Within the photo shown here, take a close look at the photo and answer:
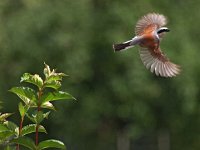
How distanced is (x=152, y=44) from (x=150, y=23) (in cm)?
25

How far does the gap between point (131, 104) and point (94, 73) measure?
46.9 inches

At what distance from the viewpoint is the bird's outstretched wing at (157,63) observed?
3.16m

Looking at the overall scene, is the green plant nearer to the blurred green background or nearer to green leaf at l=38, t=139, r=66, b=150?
green leaf at l=38, t=139, r=66, b=150

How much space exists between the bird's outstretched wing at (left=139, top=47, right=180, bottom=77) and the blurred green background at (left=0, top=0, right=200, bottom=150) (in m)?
13.6

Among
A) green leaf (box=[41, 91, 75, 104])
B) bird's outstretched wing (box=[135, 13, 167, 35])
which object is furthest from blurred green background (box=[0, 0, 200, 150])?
green leaf (box=[41, 91, 75, 104])

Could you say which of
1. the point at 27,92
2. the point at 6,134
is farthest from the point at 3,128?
the point at 27,92

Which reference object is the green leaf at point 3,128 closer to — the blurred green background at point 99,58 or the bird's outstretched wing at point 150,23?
the bird's outstretched wing at point 150,23

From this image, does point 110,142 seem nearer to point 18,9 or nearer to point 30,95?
point 18,9

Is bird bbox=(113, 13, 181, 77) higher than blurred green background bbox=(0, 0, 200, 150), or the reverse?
blurred green background bbox=(0, 0, 200, 150)

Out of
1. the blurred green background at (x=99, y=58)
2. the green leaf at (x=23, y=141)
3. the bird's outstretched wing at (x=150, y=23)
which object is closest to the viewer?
the green leaf at (x=23, y=141)

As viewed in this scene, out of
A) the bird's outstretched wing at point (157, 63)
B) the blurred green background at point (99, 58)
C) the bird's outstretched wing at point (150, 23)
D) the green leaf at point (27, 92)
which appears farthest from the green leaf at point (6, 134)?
the blurred green background at point (99, 58)

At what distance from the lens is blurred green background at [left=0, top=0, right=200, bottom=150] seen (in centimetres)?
1759

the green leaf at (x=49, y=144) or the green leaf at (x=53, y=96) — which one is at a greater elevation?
the green leaf at (x=53, y=96)

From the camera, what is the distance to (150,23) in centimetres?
338
